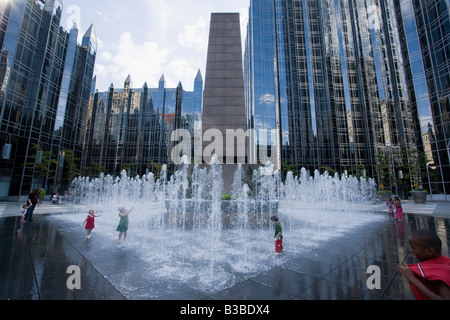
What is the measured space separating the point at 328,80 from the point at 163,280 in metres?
45.7

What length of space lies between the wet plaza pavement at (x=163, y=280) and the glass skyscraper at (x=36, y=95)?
19628 millimetres

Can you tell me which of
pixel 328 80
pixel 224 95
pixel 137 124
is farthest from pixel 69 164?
pixel 328 80

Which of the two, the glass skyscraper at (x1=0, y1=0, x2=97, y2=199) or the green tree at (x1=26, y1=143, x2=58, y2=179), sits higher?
the glass skyscraper at (x1=0, y1=0, x2=97, y2=199)

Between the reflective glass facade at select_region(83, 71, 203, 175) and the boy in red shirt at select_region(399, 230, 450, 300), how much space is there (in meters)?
42.1

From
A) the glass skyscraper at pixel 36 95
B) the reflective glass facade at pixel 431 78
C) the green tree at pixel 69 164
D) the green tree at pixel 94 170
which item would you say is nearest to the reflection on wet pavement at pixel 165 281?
the glass skyscraper at pixel 36 95

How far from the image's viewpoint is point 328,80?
40.2 metres

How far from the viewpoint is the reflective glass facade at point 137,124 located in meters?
42.5

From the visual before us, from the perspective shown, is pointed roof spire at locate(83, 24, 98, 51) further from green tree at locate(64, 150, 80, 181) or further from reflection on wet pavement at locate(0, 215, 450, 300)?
reflection on wet pavement at locate(0, 215, 450, 300)

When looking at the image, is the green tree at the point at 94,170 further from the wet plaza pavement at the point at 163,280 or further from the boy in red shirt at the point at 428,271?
the boy in red shirt at the point at 428,271

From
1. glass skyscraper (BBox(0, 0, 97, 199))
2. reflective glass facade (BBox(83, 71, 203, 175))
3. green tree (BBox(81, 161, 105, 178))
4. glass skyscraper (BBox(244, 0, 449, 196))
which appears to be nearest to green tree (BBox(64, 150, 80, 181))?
glass skyscraper (BBox(0, 0, 97, 199))

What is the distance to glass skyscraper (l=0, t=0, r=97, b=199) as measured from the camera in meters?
21.8

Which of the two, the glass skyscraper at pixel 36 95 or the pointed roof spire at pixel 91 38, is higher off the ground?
the pointed roof spire at pixel 91 38

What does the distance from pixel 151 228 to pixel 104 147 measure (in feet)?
135

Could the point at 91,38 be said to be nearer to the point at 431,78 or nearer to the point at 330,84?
the point at 330,84
